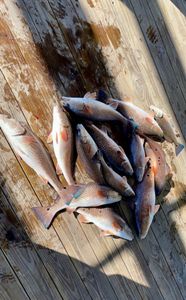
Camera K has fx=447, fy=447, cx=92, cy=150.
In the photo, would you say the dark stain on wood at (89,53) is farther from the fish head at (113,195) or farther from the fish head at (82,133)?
the fish head at (113,195)

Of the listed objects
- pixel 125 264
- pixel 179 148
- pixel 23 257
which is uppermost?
pixel 23 257

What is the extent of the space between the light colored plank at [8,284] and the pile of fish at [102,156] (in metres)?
0.33

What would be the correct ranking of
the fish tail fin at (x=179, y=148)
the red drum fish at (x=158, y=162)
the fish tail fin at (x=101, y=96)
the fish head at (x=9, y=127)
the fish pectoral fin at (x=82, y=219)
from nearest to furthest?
the fish head at (x=9, y=127), the fish pectoral fin at (x=82, y=219), the fish tail fin at (x=101, y=96), the red drum fish at (x=158, y=162), the fish tail fin at (x=179, y=148)

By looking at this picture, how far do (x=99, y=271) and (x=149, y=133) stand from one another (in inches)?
A: 37.4

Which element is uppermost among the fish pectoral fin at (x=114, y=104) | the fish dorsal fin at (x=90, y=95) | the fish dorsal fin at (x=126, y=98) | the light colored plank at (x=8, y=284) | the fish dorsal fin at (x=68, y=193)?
the fish dorsal fin at (x=90, y=95)

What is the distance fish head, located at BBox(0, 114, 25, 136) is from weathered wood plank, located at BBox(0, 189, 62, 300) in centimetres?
35

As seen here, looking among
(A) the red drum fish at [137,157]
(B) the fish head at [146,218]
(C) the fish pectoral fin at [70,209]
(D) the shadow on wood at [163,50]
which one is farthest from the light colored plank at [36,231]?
(D) the shadow on wood at [163,50]

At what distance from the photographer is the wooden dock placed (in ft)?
8.51

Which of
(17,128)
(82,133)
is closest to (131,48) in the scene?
(82,133)

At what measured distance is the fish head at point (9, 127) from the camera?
2502 millimetres

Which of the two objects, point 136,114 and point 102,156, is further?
point 136,114

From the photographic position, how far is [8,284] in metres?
2.55

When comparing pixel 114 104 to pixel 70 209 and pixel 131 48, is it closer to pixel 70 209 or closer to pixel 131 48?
pixel 131 48

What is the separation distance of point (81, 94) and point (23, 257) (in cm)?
106
